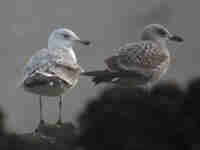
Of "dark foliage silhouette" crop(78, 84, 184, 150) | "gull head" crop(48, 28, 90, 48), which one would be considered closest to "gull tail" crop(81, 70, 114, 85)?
"gull head" crop(48, 28, 90, 48)

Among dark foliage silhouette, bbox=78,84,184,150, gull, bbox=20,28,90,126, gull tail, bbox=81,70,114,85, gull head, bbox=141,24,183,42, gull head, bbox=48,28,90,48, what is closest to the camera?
dark foliage silhouette, bbox=78,84,184,150

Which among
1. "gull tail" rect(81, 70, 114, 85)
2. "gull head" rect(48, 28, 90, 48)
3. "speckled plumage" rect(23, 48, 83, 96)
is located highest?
"gull head" rect(48, 28, 90, 48)

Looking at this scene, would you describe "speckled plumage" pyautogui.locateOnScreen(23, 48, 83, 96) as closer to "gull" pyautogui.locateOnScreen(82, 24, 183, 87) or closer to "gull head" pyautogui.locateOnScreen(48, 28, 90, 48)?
"gull" pyautogui.locateOnScreen(82, 24, 183, 87)

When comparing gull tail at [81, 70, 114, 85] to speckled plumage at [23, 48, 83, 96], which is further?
gull tail at [81, 70, 114, 85]

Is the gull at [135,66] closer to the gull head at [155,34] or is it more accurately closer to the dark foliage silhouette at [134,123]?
the gull head at [155,34]

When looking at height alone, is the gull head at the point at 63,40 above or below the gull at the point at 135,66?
above

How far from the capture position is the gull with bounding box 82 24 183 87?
5648mm

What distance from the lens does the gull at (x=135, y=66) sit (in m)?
5.65

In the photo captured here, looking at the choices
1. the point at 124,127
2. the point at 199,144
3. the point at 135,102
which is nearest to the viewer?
the point at 199,144

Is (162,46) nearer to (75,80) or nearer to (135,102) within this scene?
(75,80)

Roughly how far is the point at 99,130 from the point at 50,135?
2.34 m

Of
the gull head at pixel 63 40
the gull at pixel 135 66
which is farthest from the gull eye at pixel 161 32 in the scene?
the gull head at pixel 63 40

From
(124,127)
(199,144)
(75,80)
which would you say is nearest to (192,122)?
(199,144)

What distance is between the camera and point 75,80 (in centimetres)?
542
